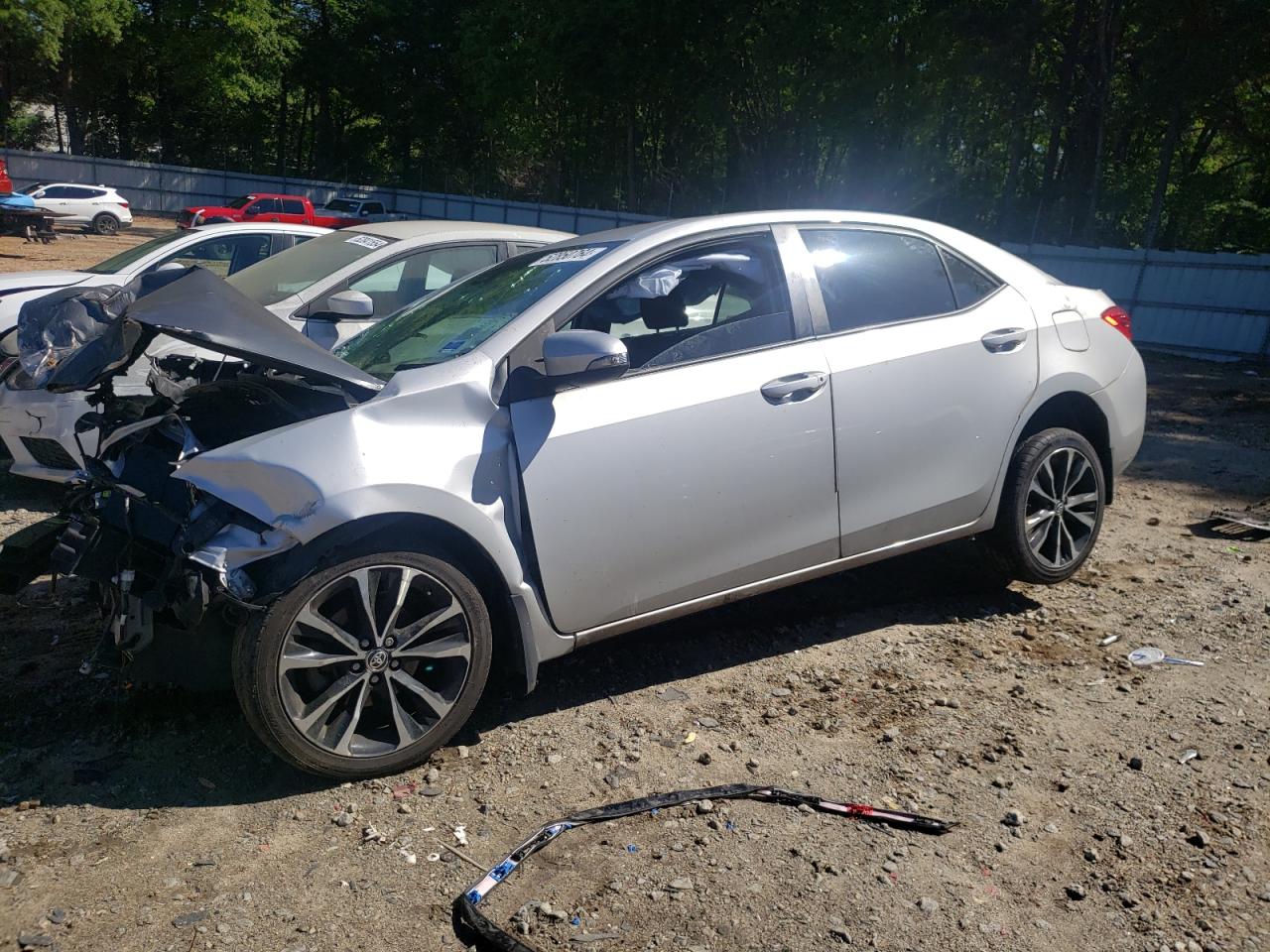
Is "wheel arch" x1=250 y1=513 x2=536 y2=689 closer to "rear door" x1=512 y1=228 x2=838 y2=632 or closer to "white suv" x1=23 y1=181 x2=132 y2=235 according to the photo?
"rear door" x1=512 y1=228 x2=838 y2=632

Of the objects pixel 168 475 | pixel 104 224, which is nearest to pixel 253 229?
pixel 168 475

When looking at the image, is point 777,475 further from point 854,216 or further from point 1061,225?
point 1061,225

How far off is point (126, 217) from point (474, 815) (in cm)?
3882

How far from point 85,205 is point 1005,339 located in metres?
37.5

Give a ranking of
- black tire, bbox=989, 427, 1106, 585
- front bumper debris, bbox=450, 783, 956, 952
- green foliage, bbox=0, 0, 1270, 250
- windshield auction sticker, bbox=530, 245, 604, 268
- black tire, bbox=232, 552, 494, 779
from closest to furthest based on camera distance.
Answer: front bumper debris, bbox=450, 783, 956, 952, black tire, bbox=232, 552, 494, 779, windshield auction sticker, bbox=530, 245, 604, 268, black tire, bbox=989, 427, 1106, 585, green foliage, bbox=0, 0, 1270, 250

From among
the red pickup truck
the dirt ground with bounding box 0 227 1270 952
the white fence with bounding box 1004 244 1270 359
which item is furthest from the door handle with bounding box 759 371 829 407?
the red pickup truck

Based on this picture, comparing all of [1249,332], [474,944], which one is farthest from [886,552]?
[1249,332]

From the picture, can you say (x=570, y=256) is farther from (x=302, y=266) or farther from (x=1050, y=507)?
(x=302, y=266)

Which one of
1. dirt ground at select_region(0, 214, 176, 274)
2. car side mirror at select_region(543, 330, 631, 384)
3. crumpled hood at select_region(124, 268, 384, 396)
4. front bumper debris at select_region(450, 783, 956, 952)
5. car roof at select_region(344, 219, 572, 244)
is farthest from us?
dirt ground at select_region(0, 214, 176, 274)

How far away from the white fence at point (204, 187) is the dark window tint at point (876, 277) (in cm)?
3812

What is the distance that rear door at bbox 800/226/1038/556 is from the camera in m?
4.35

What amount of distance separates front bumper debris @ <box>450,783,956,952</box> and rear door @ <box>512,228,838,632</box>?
0.69m

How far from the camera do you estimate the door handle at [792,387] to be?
4.11 m

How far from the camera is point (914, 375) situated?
446cm
